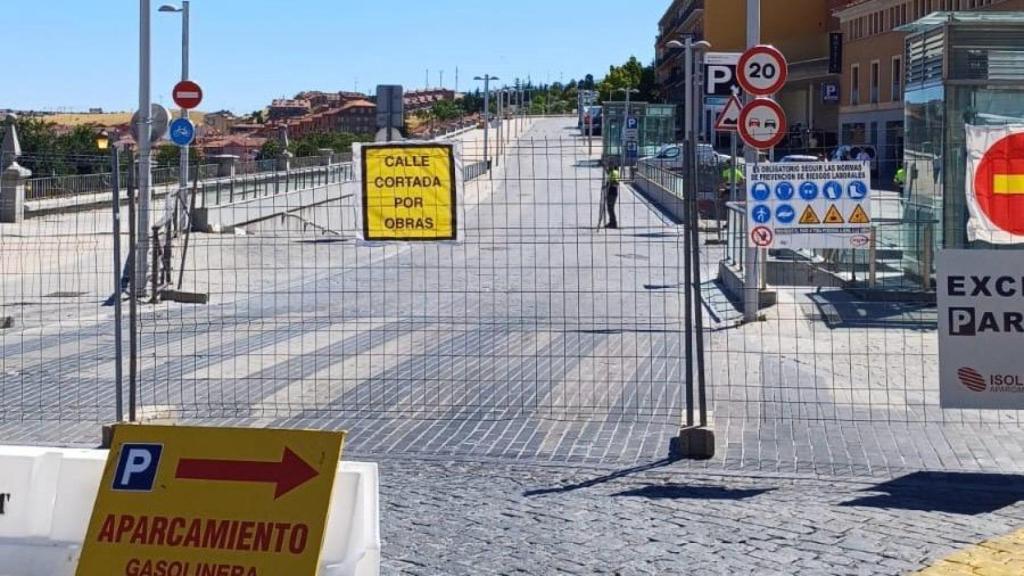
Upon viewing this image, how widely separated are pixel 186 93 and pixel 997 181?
17725mm

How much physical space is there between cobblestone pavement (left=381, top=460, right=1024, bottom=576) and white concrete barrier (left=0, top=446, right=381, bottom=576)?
701mm

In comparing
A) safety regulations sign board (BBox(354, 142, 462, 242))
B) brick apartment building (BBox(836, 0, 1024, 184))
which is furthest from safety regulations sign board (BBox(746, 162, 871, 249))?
brick apartment building (BBox(836, 0, 1024, 184))

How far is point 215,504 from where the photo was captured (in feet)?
17.8

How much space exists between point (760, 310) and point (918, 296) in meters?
1.86

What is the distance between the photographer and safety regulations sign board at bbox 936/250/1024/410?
8.68m

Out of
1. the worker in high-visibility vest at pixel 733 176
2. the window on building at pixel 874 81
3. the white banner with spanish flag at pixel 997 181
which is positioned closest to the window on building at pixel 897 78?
the window on building at pixel 874 81

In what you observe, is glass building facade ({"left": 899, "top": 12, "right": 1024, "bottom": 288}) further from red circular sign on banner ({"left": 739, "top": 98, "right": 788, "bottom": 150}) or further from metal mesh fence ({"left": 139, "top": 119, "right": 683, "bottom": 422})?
metal mesh fence ({"left": 139, "top": 119, "right": 683, "bottom": 422})

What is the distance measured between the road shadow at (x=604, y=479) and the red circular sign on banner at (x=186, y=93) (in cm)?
2031

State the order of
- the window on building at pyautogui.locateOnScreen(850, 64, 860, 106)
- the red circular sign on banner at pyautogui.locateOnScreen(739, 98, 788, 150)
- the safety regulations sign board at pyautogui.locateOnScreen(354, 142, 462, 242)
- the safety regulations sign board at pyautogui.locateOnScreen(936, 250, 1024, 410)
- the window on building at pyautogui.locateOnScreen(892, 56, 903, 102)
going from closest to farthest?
the safety regulations sign board at pyautogui.locateOnScreen(936, 250, 1024, 410) → the safety regulations sign board at pyautogui.locateOnScreen(354, 142, 462, 242) → the red circular sign on banner at pyautogui.locateOnScreen(739, 98, 788, 150) → the window on building at pyautogui.locateOnScreen(892, 56, 903, 102) → the window on building at pyautogui.locateOnScreen(850, 64, 860, 106)

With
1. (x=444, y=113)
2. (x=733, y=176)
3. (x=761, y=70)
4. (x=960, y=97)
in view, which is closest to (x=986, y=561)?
(x=761, y=70)

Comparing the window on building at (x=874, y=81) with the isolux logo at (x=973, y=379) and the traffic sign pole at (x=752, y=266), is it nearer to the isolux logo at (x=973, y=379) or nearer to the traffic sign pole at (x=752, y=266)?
the traffic sign pole at (x=752, y=266)

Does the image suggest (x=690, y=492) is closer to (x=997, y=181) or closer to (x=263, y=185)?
(x=997, y=181)

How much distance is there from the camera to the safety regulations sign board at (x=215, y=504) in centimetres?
530

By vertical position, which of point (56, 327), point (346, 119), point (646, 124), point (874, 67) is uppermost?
point (346, 119)
